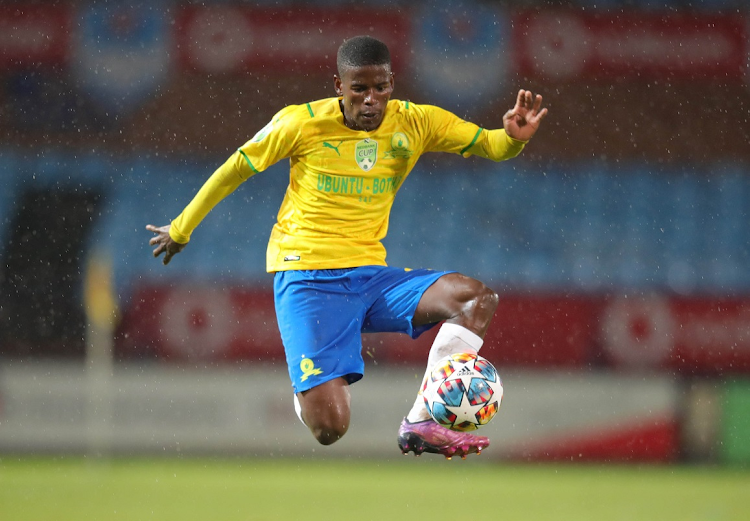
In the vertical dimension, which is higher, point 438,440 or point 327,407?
point 327,407

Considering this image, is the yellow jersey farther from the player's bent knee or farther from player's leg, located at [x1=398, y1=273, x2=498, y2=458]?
the player's bent knee

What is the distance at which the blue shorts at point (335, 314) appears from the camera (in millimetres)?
5055

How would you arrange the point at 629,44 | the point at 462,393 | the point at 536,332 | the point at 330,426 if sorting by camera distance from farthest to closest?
the point at 629,44 → the point at 536,332 → the point at 330,426 → the point at 462,393

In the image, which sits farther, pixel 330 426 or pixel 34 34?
pixel 34 34

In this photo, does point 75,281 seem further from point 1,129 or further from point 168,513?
point 168,513

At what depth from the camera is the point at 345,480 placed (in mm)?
10828

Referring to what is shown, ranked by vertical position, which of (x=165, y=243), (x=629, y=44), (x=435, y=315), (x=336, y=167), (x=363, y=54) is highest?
(x=629, y=44)

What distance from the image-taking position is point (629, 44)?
1402cm

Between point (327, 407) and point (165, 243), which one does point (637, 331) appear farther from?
point (165, 243)

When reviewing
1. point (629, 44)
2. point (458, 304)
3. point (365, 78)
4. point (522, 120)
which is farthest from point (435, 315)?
point (629, 44)

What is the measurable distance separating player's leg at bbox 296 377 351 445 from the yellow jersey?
1.94ft

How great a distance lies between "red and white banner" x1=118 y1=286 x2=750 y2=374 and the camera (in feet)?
39.5

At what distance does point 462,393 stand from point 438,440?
0.25m

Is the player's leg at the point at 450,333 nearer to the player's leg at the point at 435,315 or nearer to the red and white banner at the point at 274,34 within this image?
the player's leg at the point at 435,315
